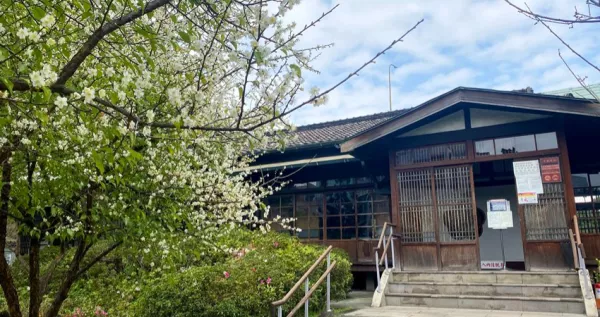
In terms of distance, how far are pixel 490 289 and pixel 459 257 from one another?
1.18 metres

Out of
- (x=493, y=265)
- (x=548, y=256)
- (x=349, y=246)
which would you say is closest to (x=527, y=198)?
(x=548, y=256)

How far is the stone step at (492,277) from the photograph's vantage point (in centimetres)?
771

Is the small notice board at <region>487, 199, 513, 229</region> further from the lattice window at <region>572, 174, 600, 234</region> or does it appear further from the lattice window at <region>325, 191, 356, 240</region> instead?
the lattice window at <region>325, 191, 356, 240</region>

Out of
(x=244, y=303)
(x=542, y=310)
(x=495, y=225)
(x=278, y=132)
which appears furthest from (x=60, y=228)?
(x=495, y=225)

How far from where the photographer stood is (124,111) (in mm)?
2971

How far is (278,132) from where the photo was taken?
11.8ft

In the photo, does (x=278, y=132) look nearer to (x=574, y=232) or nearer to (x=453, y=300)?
(x=453, y=300)

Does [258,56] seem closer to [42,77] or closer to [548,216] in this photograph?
[42,77]

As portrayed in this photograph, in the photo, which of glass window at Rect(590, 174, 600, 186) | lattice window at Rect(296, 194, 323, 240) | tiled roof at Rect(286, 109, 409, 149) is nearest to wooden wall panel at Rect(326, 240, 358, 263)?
lattice window at Rect(296, 194, 323, 240)

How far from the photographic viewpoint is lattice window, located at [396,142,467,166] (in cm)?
945

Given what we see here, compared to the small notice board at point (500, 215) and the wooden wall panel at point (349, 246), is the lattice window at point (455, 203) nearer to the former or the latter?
the small notice board at point (500, 215)

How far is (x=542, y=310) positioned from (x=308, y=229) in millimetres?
6577

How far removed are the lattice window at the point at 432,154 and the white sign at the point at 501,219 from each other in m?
1.37

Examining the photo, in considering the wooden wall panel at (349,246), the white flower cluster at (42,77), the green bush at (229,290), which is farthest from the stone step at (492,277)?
the white flower cluster at (42,77)
